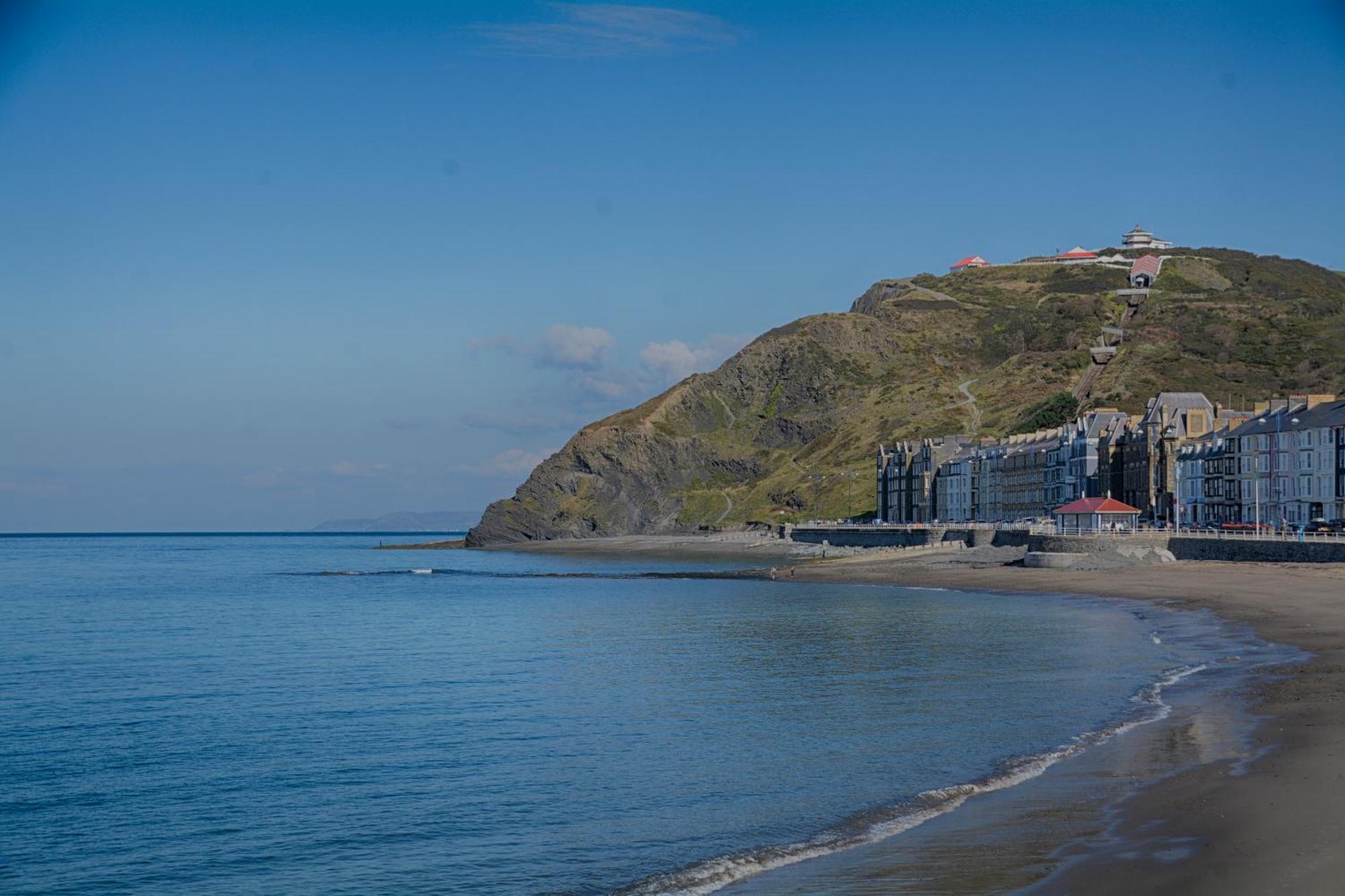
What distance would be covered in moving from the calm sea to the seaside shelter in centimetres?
3539

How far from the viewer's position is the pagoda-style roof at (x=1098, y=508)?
96750 mm

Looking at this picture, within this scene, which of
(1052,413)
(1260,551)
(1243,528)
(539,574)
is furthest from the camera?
(1052,413)

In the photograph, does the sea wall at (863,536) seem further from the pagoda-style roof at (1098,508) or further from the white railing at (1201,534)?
the white railing at (1201,534)

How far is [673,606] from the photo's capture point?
7300 centimetres

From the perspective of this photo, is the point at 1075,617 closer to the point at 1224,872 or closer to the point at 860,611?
the point at 860,611

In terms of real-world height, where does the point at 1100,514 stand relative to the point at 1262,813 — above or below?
above

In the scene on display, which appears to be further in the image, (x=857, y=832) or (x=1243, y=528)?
(x=1243, y=528)

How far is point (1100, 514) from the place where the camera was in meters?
96.9

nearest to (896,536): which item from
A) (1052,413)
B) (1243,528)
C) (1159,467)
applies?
(1159,467)

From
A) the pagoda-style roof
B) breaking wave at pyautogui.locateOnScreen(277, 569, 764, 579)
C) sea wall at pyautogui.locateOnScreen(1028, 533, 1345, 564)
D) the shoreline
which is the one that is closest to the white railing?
sea wall at pyautogui.locateOnScreen(1028, 533, 1345, 564)

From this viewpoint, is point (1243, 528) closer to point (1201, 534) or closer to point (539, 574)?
point (1201, 534)

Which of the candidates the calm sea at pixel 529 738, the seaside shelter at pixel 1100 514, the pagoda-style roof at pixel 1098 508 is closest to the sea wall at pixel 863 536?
the seaside shelter at pixel 1100 514

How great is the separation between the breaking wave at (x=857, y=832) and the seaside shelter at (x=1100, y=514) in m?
72.6

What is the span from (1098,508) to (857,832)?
82.4 m
